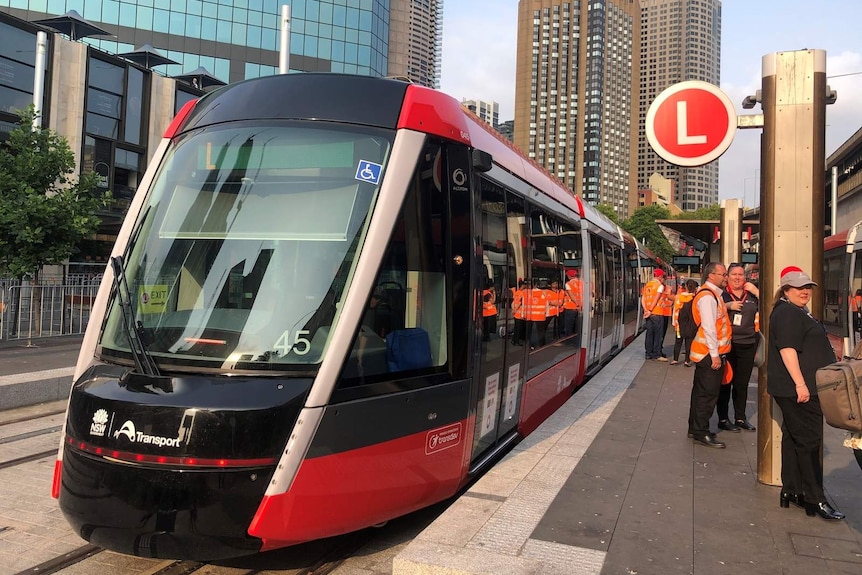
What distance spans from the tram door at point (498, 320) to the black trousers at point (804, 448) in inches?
80.1

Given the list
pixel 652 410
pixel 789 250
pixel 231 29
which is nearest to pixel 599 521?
pixel 789 250

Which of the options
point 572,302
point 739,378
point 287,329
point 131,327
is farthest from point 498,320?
point 572,302

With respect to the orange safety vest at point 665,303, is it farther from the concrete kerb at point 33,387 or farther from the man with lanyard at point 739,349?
the concrete kerb at point 33,387

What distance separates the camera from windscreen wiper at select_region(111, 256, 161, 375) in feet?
12.5

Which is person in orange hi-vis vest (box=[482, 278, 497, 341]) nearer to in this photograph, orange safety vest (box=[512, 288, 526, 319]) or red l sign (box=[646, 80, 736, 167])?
orange safety vest (box=[512, 288, 526, 319])

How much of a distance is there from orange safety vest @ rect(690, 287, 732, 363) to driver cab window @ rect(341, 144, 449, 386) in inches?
125

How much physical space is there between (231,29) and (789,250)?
1679 inches

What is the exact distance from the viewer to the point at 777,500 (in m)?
4.96

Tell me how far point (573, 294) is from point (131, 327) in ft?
20.8

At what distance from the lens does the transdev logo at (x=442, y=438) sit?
173 inches

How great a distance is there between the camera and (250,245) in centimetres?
405

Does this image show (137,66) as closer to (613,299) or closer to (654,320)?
(613,299)

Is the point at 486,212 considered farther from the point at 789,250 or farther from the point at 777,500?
the point at 777,500

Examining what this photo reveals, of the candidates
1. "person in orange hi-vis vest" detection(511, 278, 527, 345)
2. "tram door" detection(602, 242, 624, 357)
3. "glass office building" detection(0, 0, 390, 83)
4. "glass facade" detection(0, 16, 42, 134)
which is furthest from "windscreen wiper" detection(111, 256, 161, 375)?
"glass office building" detection(0, 0, 390, 83)
